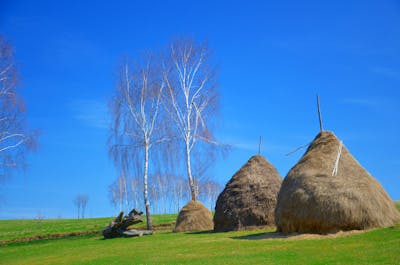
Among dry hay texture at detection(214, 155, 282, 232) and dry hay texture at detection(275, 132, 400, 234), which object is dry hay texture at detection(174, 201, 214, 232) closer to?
dry hay texture at detection(214, 155, 282, 232)

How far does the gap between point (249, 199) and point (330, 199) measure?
7229mm

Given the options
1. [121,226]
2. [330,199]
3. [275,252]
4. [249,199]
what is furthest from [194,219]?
[275,252]

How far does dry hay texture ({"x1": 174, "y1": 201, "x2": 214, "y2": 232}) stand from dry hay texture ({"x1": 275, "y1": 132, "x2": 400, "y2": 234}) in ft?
31.1

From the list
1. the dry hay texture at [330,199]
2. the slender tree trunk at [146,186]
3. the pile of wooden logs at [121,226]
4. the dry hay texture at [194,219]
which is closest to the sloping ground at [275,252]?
the dry hay texture at [330,199]

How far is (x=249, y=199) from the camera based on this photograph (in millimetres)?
23234

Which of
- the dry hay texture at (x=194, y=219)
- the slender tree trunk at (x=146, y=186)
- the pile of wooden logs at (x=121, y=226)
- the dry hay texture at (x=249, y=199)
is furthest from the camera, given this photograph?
the slender tree trunk at (x=146, y=186)

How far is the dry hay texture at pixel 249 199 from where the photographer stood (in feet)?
74.9

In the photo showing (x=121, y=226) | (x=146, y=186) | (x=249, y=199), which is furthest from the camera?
(x=146, y=186)

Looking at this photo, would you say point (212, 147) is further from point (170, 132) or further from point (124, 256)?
point (124, 256)

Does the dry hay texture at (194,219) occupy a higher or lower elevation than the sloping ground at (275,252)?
higher

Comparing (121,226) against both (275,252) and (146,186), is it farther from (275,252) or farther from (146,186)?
(275,252)

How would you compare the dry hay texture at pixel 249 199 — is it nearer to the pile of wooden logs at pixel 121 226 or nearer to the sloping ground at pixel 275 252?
the sloping ground at pixel 275 252

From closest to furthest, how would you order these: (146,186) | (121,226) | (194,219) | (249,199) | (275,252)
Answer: (275,252) < (249,199) < (194,219) < (121,226) < (146,186)

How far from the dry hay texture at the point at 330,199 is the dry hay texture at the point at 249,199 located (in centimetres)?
462
